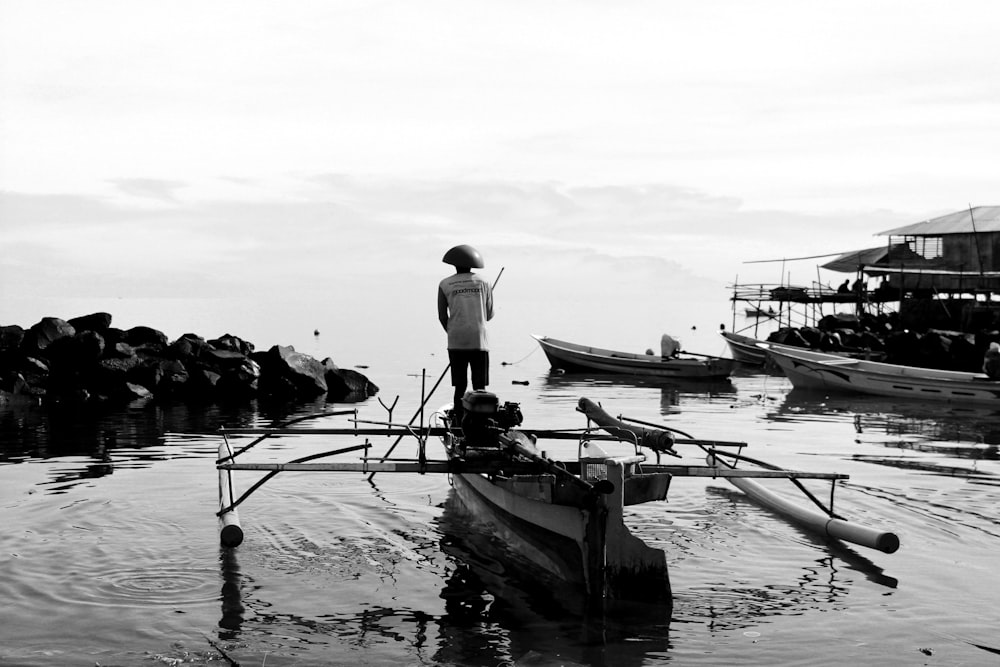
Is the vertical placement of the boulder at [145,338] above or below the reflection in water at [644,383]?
above

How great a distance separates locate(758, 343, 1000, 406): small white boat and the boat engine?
2293 cm

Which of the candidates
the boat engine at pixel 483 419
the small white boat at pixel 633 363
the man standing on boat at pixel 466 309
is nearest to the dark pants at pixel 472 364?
the man standing on boat at pixel 466 309

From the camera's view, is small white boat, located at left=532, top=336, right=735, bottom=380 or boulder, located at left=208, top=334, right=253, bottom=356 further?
small white boat, located at left=532, top=336, right=735, bottom=380

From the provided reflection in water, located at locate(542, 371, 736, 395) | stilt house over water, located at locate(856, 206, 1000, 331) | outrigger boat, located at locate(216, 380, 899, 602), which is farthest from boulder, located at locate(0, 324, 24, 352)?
stilt house over water, located at locate(856, 206, 1000, 331)

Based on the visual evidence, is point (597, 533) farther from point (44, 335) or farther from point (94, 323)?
point (94, 323)

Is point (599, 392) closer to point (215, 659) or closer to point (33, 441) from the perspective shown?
point (33, 441)

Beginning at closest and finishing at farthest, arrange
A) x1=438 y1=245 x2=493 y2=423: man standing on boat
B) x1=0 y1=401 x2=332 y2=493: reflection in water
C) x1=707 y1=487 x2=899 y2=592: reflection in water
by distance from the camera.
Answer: x1=707 y1=487 x2=899 y2=592: reflection in water, x1=438 y1=245 x2=493 y2=423: man standing on boat, x1=0 y1=401 x2=332 y2=493: reflection in water

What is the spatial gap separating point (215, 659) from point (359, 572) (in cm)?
258

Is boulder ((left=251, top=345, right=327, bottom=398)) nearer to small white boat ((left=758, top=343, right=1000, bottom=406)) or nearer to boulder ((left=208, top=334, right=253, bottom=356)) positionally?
boulder ((left=208, top=334, right=253, bottom=356))

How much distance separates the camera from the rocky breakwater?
2962 centimetres

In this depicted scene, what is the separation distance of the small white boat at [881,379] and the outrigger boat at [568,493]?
19.6 m

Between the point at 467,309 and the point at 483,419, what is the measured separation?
193cm

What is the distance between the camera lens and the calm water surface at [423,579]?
26.5 ft

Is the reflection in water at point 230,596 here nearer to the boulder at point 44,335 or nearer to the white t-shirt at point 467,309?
the white t-shirt at point 467,309
